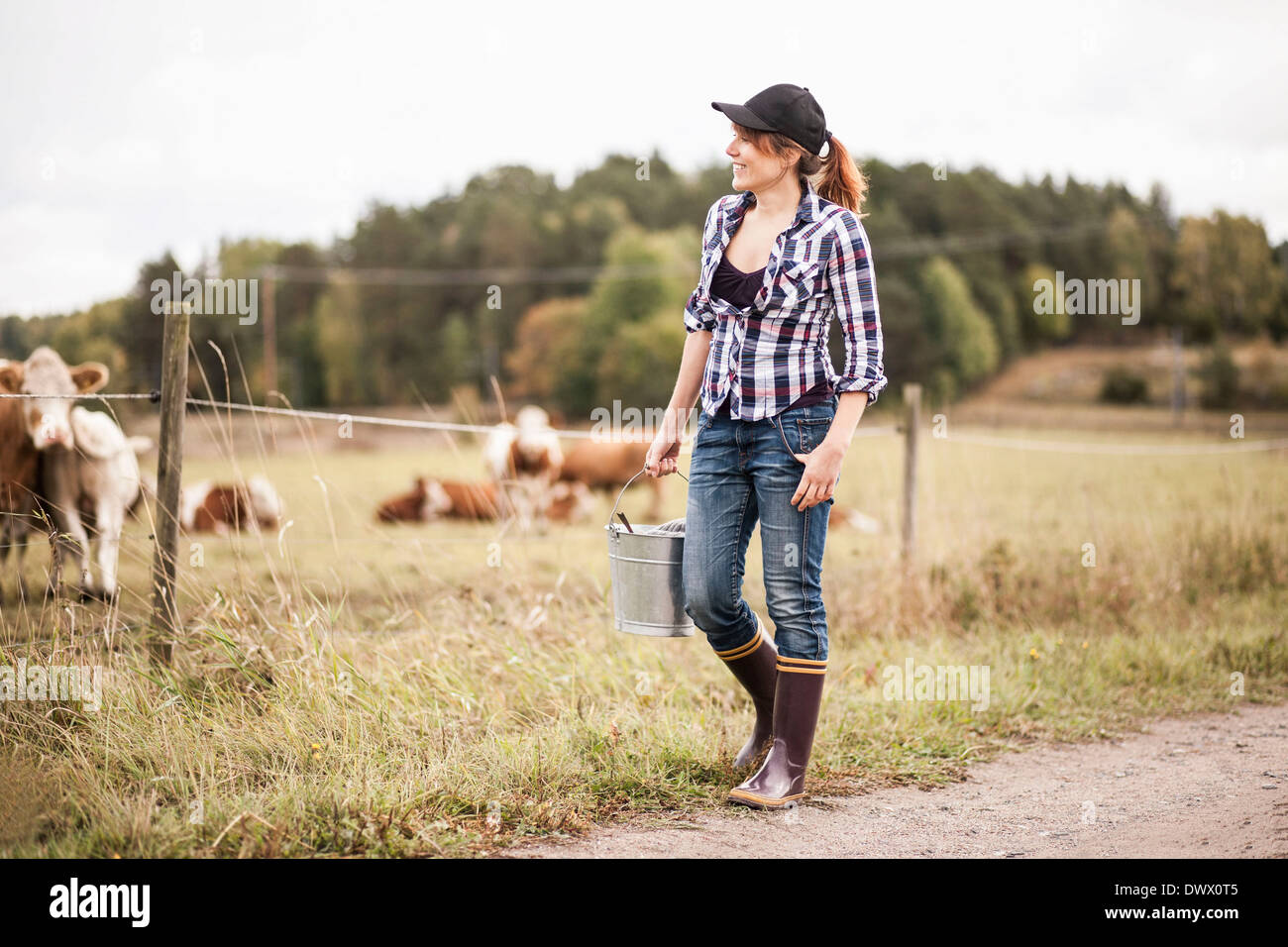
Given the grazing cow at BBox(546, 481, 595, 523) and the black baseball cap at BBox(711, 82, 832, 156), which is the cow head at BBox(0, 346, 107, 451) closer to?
the black baseball cap at BBox(711, 82, 832, 156)

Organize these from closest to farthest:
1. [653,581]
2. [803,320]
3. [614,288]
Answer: [803,320], [653,581], [614,288]

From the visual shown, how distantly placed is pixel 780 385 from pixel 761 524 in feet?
1.29

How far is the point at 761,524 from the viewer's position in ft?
10.3

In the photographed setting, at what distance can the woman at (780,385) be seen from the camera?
3072 millimetres

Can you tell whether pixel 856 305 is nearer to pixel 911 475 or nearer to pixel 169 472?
pixel 169 472

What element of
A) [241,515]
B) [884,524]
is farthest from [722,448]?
[241,515]

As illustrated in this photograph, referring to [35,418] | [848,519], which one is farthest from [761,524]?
[848,519]

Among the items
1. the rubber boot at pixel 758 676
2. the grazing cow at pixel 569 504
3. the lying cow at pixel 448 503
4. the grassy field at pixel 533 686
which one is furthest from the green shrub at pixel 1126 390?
the rubber boot at pixel 758 676

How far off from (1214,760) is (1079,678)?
37.5 inches

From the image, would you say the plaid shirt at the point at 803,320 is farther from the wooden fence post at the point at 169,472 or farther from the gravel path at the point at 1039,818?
the wooden fence post at the point at 169,472

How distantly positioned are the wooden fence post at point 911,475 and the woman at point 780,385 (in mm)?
3112
